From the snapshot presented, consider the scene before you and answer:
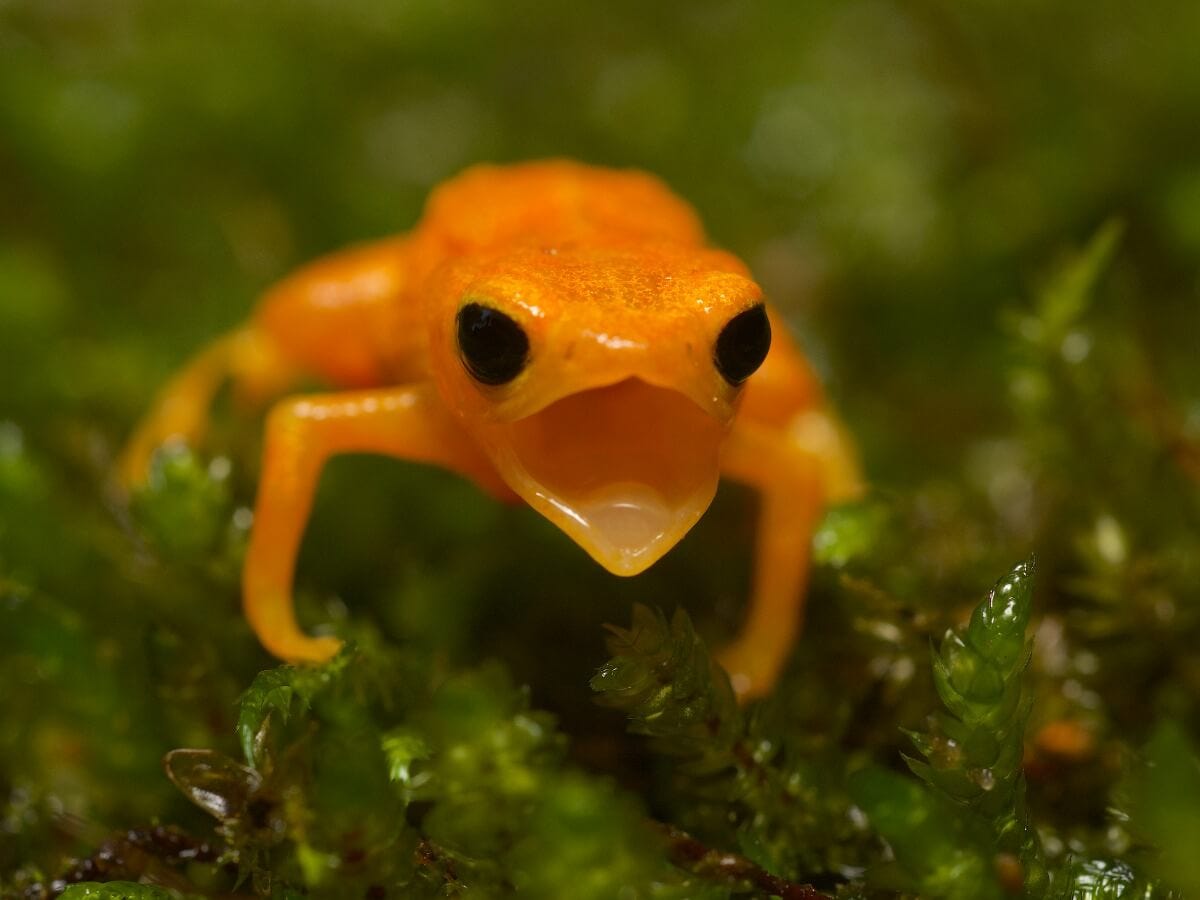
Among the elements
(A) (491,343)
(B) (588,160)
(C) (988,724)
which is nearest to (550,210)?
(A) (491,343)

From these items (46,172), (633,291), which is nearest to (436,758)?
(633,291)

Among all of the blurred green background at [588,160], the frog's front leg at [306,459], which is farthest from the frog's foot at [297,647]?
the blurred green background at [588,160]

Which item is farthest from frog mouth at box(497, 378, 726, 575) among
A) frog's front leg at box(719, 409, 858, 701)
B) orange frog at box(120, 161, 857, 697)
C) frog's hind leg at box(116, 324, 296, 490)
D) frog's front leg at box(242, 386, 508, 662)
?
frog's hind leg at box(116, 324, 296, 490)

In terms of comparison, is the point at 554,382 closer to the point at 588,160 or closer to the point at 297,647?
the point at 297,647

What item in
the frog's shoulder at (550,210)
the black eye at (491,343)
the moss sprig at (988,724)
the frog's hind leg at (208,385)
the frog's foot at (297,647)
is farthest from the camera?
the frog's hind leg at (208,385)

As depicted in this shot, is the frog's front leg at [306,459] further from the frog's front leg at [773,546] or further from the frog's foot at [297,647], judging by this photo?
the frog's front leg at [773,546]

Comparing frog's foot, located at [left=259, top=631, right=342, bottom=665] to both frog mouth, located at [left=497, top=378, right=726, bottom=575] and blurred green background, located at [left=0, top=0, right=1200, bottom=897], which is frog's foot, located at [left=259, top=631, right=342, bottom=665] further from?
frog mouth, located at [left=497, top=378, right=726, bottom=575]

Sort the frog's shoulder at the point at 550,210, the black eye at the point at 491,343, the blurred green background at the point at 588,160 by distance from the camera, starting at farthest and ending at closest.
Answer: the frog's shoulder at the point at 550,210 < the blurred green background at the point at 588,160 < the black eye at the point at 491,343
